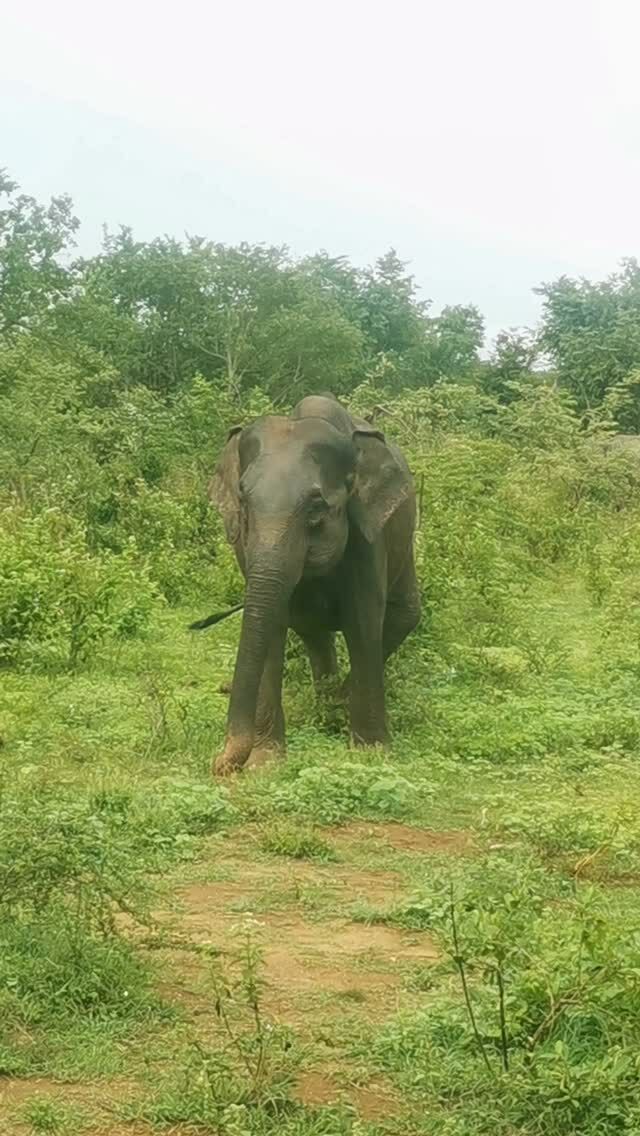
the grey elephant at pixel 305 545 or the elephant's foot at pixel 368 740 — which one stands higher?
the grey elephant at pixel 305 545

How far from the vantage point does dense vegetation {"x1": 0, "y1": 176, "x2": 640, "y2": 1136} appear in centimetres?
408

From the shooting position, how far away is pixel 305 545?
888cm

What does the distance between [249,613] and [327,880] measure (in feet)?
8.55

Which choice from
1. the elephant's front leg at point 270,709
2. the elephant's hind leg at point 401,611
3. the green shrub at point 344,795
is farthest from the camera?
the elephant's hind leg at point 401,611

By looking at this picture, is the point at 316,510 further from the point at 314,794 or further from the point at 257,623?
the point at 314,794

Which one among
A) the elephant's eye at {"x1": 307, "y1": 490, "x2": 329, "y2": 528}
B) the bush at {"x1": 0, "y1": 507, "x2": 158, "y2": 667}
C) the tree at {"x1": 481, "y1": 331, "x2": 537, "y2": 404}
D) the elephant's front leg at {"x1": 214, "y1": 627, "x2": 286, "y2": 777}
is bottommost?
the elephant's front leg at {"x1": 214, "y1": 627, "x2": 286, "y2": 777}

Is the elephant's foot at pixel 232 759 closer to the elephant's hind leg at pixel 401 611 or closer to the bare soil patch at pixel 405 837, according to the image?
the bare soil patch at pixel 405 837

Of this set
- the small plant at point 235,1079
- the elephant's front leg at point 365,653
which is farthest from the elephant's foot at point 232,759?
the small plant at point 235,1079

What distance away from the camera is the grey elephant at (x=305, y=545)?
338 inches

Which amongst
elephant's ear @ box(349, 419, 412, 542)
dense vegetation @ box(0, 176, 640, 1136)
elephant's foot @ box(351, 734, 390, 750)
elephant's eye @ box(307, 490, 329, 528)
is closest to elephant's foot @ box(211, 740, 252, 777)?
dense vegetation @ box(0, 176, 640, 1136)

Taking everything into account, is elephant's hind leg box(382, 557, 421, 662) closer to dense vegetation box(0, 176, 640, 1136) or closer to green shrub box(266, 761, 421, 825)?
dense vegetation box(0, 176, 640, 1136)

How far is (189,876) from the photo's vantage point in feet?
20.1

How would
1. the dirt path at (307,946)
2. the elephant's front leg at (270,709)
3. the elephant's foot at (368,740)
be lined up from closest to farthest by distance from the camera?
the dirt path at (307,946), the elephant's front leg at (270,709), the elephant's foot at (368,740)

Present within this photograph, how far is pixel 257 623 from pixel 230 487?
4.16ft
